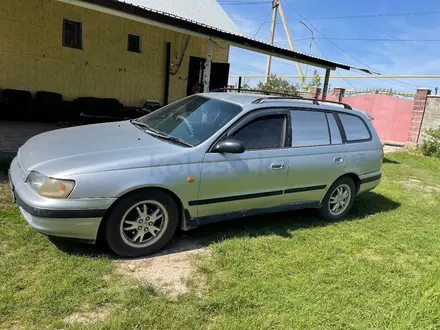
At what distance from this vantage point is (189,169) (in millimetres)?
3504

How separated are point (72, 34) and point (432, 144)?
1252 centimetres

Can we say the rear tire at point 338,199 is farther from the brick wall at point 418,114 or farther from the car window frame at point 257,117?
the brick wall at point 418,114

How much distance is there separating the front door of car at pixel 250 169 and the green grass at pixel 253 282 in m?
0.43

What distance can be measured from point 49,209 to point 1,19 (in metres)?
8.37

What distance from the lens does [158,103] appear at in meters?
12.7

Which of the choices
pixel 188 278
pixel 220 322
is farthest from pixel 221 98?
pixel 220 322

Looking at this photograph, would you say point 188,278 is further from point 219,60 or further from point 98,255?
point 219,60

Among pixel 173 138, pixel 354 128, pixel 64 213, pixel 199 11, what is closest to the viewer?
pixel 64 213

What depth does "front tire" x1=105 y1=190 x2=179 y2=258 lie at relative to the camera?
Answer: 3.21 metres

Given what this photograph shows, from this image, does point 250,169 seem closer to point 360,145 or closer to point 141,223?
point 141,223

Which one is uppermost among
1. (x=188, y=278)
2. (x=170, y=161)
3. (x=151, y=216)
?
(x=170, y=161)

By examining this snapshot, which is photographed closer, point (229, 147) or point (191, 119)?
point (229, 147)

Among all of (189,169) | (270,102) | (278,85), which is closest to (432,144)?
(278,85)

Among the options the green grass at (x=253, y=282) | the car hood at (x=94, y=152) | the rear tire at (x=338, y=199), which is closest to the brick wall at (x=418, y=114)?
the rear tire at (x=338, y=199)
